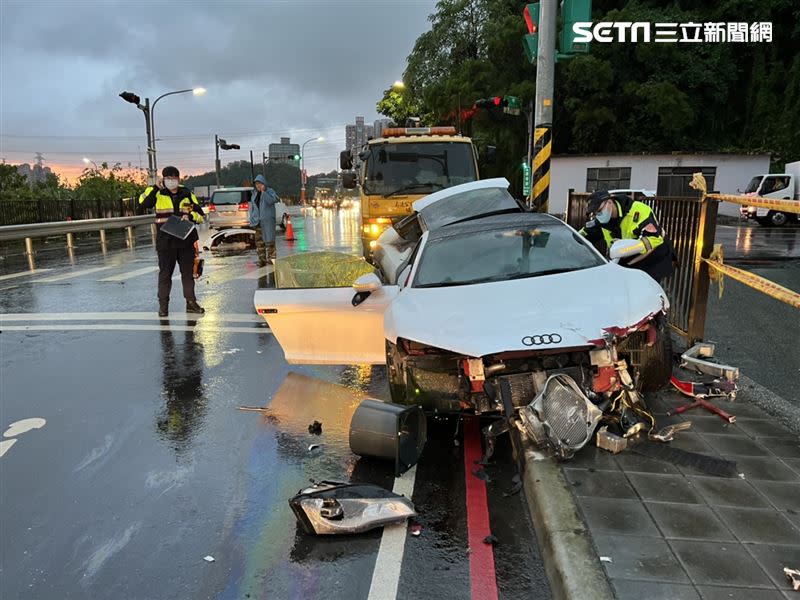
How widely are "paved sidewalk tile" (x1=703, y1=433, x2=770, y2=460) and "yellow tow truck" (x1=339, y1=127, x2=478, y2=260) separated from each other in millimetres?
7626

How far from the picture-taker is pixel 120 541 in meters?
3.09

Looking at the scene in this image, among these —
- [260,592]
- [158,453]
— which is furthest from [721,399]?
[158,453]

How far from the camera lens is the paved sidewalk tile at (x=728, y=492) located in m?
3.10

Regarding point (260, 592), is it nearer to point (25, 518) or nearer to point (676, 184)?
point (25, 518)

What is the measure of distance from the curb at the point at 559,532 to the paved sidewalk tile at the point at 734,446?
113cm

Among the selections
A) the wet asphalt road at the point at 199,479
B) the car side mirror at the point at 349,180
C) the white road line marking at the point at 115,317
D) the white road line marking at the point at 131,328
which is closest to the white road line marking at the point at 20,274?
the white road line marking at the point at 115,317

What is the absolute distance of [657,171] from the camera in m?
31.1

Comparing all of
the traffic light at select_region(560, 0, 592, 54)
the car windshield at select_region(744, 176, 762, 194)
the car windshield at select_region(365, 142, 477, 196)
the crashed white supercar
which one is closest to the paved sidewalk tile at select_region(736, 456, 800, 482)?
the crashed white supercar

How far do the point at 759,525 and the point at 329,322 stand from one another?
3482 mm

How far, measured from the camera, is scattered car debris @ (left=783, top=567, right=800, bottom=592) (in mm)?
2418

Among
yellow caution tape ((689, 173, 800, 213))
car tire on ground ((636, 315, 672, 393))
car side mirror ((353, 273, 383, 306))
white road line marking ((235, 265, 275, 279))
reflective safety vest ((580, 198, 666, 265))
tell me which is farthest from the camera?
white road line marking ((235, 265, 275, 279))

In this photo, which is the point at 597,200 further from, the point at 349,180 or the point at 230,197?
the point at 230,197

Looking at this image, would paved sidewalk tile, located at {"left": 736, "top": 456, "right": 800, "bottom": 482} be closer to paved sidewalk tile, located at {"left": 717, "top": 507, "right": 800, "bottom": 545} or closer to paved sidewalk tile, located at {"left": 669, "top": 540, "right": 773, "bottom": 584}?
paved sidewalk tile, located at {"left": 717, "top": 507, "right": 800, "bottom": 545}

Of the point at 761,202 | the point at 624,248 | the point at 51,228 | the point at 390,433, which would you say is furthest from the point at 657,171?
the point at 390,433
